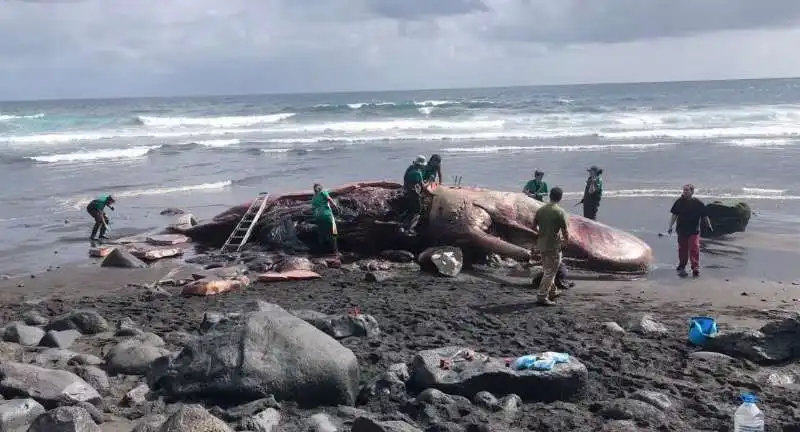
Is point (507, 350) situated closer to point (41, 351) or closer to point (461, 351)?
point (461, 351)

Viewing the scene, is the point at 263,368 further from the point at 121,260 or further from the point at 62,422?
the point at 121,260

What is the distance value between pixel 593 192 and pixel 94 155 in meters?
28.6

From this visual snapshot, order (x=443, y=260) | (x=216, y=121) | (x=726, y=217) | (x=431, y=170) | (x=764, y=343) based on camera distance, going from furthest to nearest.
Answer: (x=216, y=121), (x=726, y=217), (x=431, y=170), (x=443, y=260), (x=764, y=343)

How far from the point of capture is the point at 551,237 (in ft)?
34.8

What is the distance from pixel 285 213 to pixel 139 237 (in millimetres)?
3576

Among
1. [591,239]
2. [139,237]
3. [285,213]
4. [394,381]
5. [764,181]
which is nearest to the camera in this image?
[394,381]

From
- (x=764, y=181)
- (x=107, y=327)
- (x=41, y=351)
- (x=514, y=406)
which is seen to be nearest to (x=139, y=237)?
(x=107, y=327)

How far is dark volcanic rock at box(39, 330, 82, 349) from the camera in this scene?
28.0 ft

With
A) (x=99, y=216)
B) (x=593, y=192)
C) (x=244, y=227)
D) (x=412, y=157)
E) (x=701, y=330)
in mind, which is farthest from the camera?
(x=412, y=157)

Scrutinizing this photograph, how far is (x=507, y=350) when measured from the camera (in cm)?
836

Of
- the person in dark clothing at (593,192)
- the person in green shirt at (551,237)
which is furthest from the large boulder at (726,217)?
the person in green shirt at (551,237)

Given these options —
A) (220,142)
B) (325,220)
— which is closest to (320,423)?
(325,220)

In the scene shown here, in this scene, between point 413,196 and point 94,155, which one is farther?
point 94,155

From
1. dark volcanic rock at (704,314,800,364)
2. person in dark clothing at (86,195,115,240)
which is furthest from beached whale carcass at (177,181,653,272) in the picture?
dark volcanic rock at (704,314,800,364)
